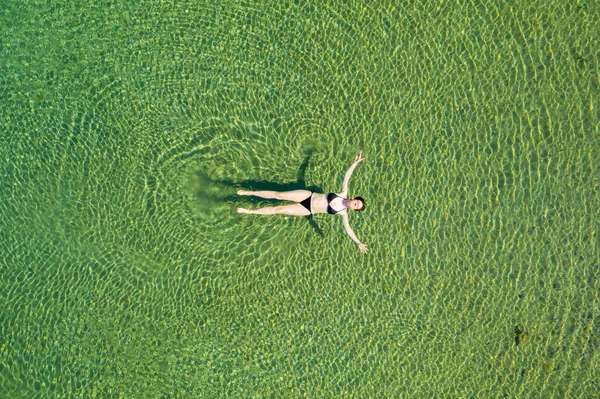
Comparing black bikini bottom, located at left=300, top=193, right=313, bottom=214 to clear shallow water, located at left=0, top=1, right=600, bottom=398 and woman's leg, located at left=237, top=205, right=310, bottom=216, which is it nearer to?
woman's leg, located at left=237, top=205, right=310, bottom=216

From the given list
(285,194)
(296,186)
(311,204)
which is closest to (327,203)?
(311,204)

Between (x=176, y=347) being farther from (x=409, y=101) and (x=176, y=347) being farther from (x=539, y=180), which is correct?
(x=539, y=180)

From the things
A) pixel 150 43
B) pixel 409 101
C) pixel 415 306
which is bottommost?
pixel 415 306

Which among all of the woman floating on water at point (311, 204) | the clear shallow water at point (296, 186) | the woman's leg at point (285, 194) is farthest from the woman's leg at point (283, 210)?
the clear shallow water at point (296, 186)

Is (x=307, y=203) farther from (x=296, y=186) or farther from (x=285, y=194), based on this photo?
(x=296, y=186)

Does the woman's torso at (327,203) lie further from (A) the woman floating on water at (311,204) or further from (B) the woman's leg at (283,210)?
(B) the woman's leg at (283,210)

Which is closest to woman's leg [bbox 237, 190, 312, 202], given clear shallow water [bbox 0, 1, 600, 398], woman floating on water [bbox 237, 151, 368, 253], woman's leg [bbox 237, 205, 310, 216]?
woman floating on water [bbox 237, 151, 368, 253]

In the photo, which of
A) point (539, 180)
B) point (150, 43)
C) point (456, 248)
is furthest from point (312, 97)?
point (539, 180)
